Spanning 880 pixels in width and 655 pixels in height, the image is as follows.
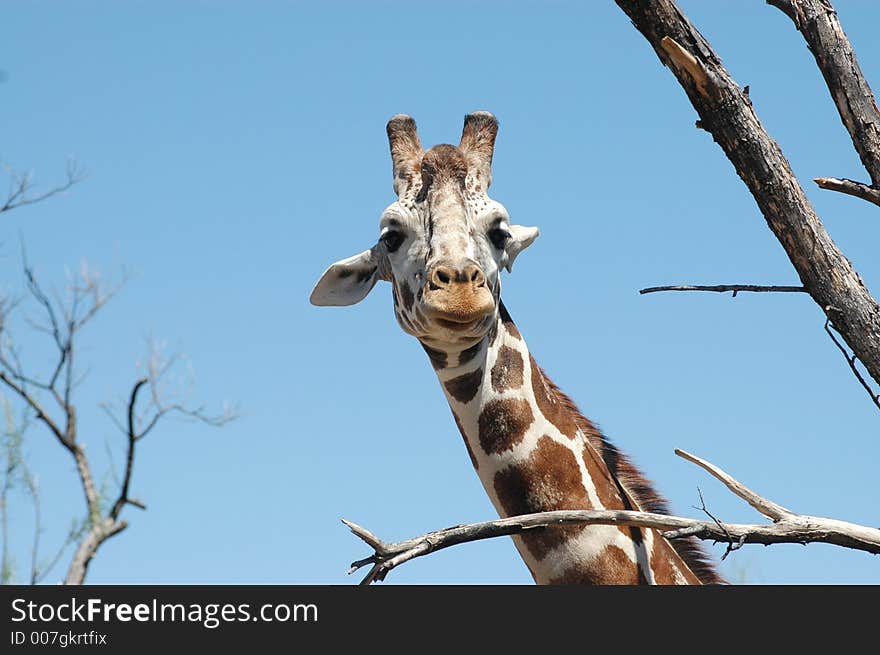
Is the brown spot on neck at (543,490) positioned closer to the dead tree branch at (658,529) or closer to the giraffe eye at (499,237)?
the giraffe eye at (499,237)

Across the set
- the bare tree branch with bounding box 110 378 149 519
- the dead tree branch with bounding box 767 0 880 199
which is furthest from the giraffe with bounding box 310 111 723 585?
the bare tree branch with bounding box 110 378 149 519

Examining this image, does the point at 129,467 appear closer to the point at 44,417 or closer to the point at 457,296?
the point at 44,417

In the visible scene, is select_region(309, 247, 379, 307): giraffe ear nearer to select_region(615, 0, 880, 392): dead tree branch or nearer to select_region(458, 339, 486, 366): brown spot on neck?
select_region(458, 339, 486, 366): brown spot on neck

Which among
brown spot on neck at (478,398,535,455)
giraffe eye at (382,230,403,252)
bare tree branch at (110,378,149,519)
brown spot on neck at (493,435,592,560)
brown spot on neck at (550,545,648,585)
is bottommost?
brown spot on neck at (550,545,648,585)

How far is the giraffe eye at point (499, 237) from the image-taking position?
5282 mm

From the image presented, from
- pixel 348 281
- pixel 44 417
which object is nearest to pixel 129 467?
pixel 44 417

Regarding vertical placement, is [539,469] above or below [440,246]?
below

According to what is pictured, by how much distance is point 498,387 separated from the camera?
5.15 m

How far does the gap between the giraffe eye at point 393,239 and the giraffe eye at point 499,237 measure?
42 centimetres

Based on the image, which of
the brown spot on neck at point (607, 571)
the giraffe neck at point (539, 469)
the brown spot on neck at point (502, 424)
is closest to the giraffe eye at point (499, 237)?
the giraffe neck at point (539, 469)

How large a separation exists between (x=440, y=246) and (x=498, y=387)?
0.70 m

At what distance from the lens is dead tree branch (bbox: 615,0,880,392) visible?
404 centimetres

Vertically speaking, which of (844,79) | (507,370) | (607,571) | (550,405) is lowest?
(607,571)
